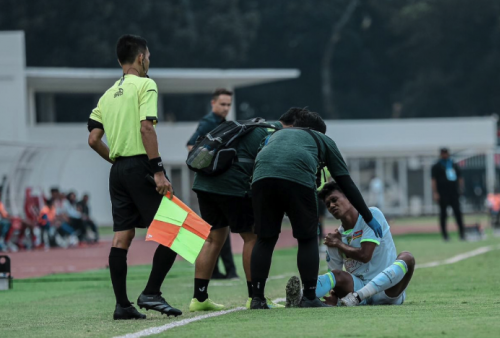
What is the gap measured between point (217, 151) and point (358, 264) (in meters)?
1.48

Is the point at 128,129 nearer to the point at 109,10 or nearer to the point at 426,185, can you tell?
the point at 426,185

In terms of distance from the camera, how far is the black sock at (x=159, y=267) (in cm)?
795

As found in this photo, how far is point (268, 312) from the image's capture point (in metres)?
8.05

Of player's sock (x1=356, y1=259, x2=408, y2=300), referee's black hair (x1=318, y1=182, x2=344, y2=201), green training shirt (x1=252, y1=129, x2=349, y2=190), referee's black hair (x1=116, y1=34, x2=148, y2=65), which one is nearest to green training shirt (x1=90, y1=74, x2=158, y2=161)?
referee's black hair (x1=116, y1=34, x2=148, y2=65)

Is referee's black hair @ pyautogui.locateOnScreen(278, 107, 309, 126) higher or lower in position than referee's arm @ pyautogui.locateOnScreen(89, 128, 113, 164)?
higher

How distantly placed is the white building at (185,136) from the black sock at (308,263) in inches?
1035

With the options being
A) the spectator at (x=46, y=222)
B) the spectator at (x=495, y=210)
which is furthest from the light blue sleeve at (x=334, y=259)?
the spectator at (x=495, y=210)

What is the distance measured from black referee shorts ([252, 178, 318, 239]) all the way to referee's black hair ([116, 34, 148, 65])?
1.36 m

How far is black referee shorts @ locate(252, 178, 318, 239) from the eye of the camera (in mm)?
8320

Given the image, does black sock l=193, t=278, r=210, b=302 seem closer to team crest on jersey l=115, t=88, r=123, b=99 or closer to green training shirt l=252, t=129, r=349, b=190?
green training shirt l=252, t=129, r=349, b=190

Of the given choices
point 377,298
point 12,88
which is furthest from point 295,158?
point 12,88

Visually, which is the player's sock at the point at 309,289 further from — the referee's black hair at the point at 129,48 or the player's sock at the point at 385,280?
the referee's black hair at the point at 129,48

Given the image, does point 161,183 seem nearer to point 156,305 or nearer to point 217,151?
point 156,305

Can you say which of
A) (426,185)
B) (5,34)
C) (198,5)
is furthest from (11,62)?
(198,5)
